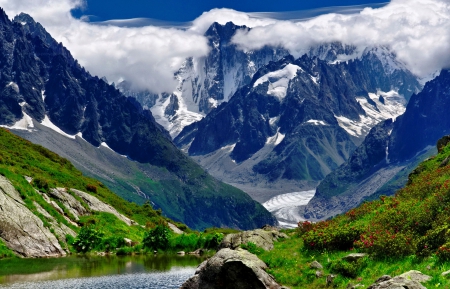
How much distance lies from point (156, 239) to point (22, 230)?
3112 centimetres

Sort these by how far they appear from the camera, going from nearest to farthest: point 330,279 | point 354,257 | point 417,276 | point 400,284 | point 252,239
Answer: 1. point 400,284
2. point 417,276
3. point 330,279
4. point 354,257
5. point 252,239

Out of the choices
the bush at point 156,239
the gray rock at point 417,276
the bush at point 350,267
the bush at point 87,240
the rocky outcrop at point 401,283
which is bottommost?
the bush at point 156,239

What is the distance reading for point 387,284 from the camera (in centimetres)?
3188

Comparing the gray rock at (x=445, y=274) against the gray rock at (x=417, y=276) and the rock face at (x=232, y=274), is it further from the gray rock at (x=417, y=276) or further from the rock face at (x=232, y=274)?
the rock face at (x=232, y=274)

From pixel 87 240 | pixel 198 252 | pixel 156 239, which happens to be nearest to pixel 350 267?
pixel 87 240

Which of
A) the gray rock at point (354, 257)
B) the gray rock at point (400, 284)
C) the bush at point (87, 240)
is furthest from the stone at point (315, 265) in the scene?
the bush at point (87, 240)

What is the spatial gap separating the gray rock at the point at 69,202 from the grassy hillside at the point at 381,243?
6491cm

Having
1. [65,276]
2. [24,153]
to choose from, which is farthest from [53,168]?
[65,276]

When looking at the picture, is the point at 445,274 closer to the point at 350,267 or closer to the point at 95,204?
the point at 350,267

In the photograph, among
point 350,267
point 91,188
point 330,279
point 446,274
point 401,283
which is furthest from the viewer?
point 91,188

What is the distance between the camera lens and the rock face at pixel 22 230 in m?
85.8

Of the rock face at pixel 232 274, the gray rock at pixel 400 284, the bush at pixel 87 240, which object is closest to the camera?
the gray rock at pixel 400 284

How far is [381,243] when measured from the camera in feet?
149

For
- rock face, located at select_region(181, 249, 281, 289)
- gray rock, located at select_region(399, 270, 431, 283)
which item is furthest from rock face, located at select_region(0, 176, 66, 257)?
Answer: gray rock, located at select_region(399, 270, 431, 283)
